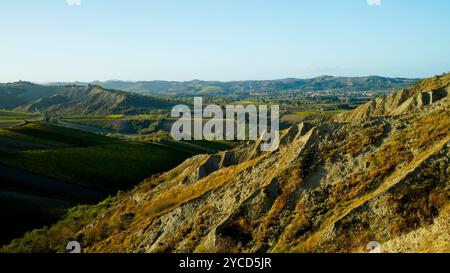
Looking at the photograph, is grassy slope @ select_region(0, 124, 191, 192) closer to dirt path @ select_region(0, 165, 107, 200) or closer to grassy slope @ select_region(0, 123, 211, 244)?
grassy slope @ select_region(0, 123, 211, 244)

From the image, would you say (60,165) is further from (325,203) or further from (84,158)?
(325,203)

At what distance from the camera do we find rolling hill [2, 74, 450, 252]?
24672 millimetres

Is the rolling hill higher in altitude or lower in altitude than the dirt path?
higher

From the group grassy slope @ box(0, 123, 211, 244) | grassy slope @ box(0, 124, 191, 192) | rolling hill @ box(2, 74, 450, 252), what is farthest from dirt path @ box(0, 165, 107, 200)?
rolling hill @ box(2, 74, 450, 252)

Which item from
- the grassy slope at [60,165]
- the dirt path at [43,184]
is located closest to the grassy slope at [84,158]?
the grassy slope at [60,165]

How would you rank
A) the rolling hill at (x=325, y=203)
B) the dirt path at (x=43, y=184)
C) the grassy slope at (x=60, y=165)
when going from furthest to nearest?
the dirt path at (x=43, y=184) → the grassy slope at (x=60, y=165) → the rolling hill at (x=325, y=203)

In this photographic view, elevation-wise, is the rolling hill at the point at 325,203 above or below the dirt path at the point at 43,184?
above

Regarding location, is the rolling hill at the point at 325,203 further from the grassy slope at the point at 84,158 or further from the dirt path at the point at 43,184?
the grassy slope at the point at 84,158

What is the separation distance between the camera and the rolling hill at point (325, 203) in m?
24.7

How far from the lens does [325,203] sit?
95.8 feet

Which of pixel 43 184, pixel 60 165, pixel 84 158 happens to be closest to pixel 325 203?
pixel 43 184

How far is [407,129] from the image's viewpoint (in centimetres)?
3300

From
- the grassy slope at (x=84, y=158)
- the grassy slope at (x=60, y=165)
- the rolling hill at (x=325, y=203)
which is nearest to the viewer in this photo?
the rolling hill at (x=325, y=203)
